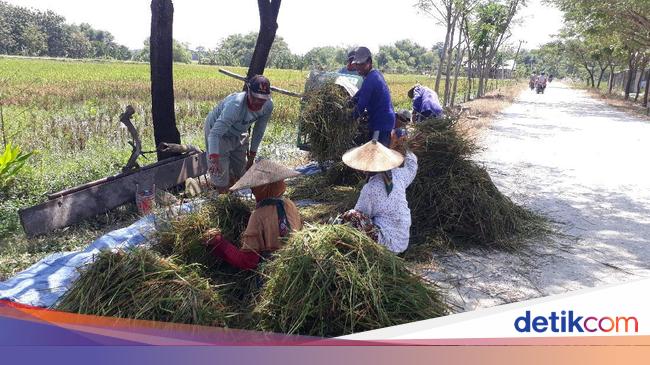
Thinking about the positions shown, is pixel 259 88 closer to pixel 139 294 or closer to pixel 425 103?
pixel 139 294

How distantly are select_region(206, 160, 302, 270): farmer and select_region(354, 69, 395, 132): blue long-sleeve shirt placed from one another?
2.29 meters

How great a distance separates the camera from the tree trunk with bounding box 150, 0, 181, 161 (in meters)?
5.25

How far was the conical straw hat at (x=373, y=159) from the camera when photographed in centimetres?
300

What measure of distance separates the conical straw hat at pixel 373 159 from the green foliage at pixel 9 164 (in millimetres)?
3722

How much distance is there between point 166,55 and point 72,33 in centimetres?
8418

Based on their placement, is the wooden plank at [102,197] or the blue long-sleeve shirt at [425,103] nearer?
the wooden plank at [102,197]

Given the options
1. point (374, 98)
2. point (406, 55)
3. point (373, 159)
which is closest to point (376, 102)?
point (374, 98)

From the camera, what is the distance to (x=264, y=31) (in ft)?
22.0

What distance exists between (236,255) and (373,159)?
1.08m

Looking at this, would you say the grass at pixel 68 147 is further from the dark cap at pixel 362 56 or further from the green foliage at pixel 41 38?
the green foliage at pixel 41 38

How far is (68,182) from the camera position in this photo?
5.31 meters

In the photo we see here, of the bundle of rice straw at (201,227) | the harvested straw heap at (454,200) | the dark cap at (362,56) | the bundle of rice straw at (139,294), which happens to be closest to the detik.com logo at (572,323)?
the harvested straw heap at (454,200)

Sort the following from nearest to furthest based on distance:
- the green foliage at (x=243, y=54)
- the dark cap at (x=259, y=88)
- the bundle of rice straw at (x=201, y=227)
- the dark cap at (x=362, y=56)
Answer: the bundle of rice straw at (x=201, y=227), the dark cap at (x=259, y=88), the dark cap at (x=362, y=56), the green foliage at (x=243, y=54)

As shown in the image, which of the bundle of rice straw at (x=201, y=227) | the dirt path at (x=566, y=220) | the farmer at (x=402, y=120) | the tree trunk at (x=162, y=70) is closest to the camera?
the bundle of rice straw at (x=201, y=227)
